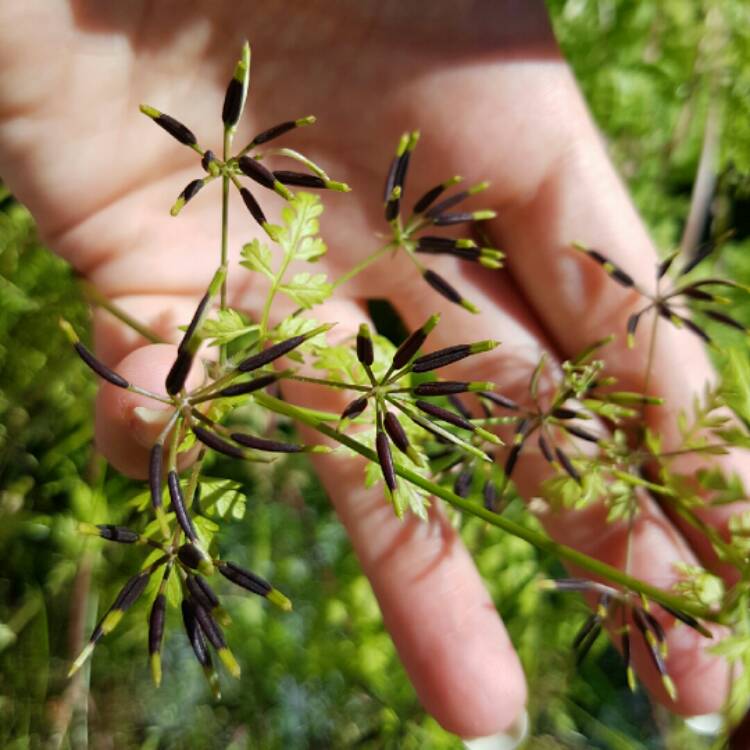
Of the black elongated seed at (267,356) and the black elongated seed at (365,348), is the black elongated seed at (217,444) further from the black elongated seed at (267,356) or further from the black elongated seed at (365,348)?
the black elongated seed at (365,348)

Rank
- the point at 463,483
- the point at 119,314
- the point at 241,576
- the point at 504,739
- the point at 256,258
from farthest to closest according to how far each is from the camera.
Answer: the point at 504,739 < the point at 463,483 < the point at 119,314 < the point at 256,258 < the point at 241,576

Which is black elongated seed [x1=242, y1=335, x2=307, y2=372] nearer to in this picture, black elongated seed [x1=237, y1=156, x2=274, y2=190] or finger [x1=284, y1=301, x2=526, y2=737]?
black elongated seed [x1=237, y1=156, x2=274, y2=190]

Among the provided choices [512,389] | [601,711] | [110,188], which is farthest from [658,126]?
[601,711]

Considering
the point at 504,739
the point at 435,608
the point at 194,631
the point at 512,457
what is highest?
the point at 194,631

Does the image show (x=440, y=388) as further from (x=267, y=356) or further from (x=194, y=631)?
(x=194, y=631)

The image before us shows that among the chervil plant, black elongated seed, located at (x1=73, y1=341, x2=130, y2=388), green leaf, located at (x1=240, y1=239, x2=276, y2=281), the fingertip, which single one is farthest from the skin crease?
black elongated seed, located at (x1=73, y1=341, x2=130, y2=388)

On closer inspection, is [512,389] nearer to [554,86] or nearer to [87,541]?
[554,86]

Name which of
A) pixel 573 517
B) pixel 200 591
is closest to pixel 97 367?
pixel 200 591
